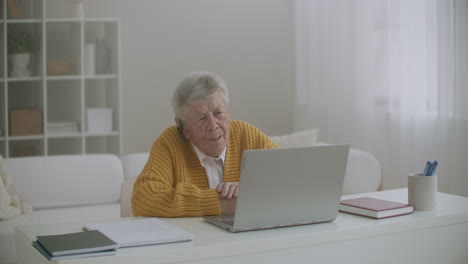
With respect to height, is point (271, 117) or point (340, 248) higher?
point (271, 117)

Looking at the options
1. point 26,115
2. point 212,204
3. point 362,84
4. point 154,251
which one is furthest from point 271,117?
point 154,251

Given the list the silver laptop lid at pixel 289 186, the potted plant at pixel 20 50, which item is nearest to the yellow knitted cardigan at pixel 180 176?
the silver laptop lid at pixel 289 186

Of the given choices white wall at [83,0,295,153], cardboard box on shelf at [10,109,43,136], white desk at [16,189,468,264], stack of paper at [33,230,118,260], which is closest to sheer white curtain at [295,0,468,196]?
white wall at [83,0,295,153]

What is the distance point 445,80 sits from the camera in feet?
12.5

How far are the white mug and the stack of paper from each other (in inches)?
37.7

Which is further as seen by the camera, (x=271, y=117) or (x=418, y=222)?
(x=271, y=117)

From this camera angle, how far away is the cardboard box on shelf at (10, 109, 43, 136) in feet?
15.6

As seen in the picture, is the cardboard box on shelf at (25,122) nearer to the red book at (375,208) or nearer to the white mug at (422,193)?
the red book at (375,208)

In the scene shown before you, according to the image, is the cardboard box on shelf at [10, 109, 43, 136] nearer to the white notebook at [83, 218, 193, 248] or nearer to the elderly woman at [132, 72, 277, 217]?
the elderly woman at [132, 72, 277, 217]

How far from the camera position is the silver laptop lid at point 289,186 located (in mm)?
1658

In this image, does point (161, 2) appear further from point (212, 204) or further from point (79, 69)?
point (212, 204)

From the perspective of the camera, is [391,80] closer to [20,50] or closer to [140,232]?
[20,50]

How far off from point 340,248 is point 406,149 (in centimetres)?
263

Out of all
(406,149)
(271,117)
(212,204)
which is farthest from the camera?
(271,117)
